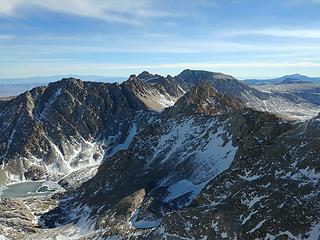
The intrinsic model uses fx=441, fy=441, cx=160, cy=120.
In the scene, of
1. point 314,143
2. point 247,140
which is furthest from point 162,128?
point 314,143

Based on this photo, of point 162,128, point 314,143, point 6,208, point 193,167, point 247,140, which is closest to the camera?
point 314,143

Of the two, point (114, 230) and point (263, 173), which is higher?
point (263, 173)

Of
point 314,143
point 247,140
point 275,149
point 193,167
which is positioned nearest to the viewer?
point 314,143

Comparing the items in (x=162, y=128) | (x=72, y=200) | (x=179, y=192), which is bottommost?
(x=72, y=200)

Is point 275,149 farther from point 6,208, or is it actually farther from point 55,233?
point 6,208

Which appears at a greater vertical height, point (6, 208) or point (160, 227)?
point (160, 227)

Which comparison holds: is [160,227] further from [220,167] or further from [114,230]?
[220,167]

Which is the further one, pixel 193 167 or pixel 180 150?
pixel 180 150

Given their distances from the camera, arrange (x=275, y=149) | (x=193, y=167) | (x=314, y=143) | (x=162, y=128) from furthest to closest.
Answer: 1. (x=162, y=128)
2. (x=193, y=167)
3. (x=275, y=149)
4. (x=314, y=143)

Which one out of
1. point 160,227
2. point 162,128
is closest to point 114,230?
point 160,227
